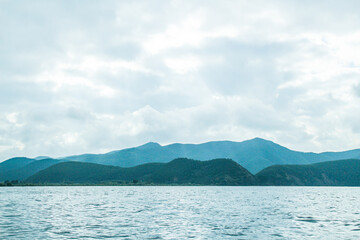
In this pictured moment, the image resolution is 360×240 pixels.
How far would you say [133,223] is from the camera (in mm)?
58594

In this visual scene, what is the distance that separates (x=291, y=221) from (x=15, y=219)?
45.4 m

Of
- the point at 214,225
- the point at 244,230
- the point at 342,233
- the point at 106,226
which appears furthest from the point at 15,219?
the point at 342,233

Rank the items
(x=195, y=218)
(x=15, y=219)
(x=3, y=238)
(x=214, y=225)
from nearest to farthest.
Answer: (x=3, y=238) → (x=214, y=225) → (x=15, y=219) → (x=195, y=218)

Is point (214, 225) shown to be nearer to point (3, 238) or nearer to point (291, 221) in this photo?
point (291, 221)

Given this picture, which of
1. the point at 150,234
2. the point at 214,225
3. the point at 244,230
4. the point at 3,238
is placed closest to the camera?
the point at 3,238

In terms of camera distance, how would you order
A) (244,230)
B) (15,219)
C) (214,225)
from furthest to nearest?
1. (15,219)
2. (214,225)
3. (244,230)

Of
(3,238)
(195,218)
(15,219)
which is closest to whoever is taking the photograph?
(3,238)

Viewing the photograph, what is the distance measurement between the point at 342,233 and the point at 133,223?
29.7 metres

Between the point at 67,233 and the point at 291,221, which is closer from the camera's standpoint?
the point at 67,233

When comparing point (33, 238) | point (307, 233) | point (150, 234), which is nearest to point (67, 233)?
A: point (33, 238)

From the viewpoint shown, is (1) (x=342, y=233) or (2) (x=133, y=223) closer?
(1) (x=342, y=233)

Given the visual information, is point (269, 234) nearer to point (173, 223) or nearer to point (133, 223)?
point (173, 223)

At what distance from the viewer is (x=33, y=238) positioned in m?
43.4

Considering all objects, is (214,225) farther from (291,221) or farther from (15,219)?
(15,219)
